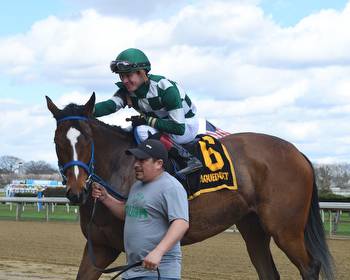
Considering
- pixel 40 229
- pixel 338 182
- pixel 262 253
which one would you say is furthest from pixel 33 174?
pixel 262 253

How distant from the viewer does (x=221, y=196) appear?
5.88m

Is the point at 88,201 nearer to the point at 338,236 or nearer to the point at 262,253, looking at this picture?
the point at 262,253

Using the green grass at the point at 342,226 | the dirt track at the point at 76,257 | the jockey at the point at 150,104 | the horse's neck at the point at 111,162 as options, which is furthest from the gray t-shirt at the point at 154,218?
the green grass at the point at 342,226

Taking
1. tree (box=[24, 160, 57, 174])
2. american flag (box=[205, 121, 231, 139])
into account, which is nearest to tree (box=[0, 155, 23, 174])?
tree (box=[24, 160, 57, 174])

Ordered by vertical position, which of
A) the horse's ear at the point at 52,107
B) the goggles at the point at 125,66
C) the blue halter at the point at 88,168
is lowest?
the blue halter at the point at 88,168

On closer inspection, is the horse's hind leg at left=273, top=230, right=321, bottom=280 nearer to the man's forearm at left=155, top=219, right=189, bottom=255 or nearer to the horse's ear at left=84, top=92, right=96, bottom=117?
the horse's ear at left=84, top=92, right=96, bottom=117

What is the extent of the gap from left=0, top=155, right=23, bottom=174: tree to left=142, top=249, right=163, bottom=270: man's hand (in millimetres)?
67084

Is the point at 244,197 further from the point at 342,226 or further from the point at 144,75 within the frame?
the point at 342,226

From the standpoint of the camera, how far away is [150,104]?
5664 millimetres

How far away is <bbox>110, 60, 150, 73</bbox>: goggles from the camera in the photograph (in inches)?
213

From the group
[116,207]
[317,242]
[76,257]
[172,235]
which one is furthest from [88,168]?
[76,257]

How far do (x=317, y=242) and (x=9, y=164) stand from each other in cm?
6709

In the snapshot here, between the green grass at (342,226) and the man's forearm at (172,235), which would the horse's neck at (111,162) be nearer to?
the man's forearm at (172,235)

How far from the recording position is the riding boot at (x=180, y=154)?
561cm
